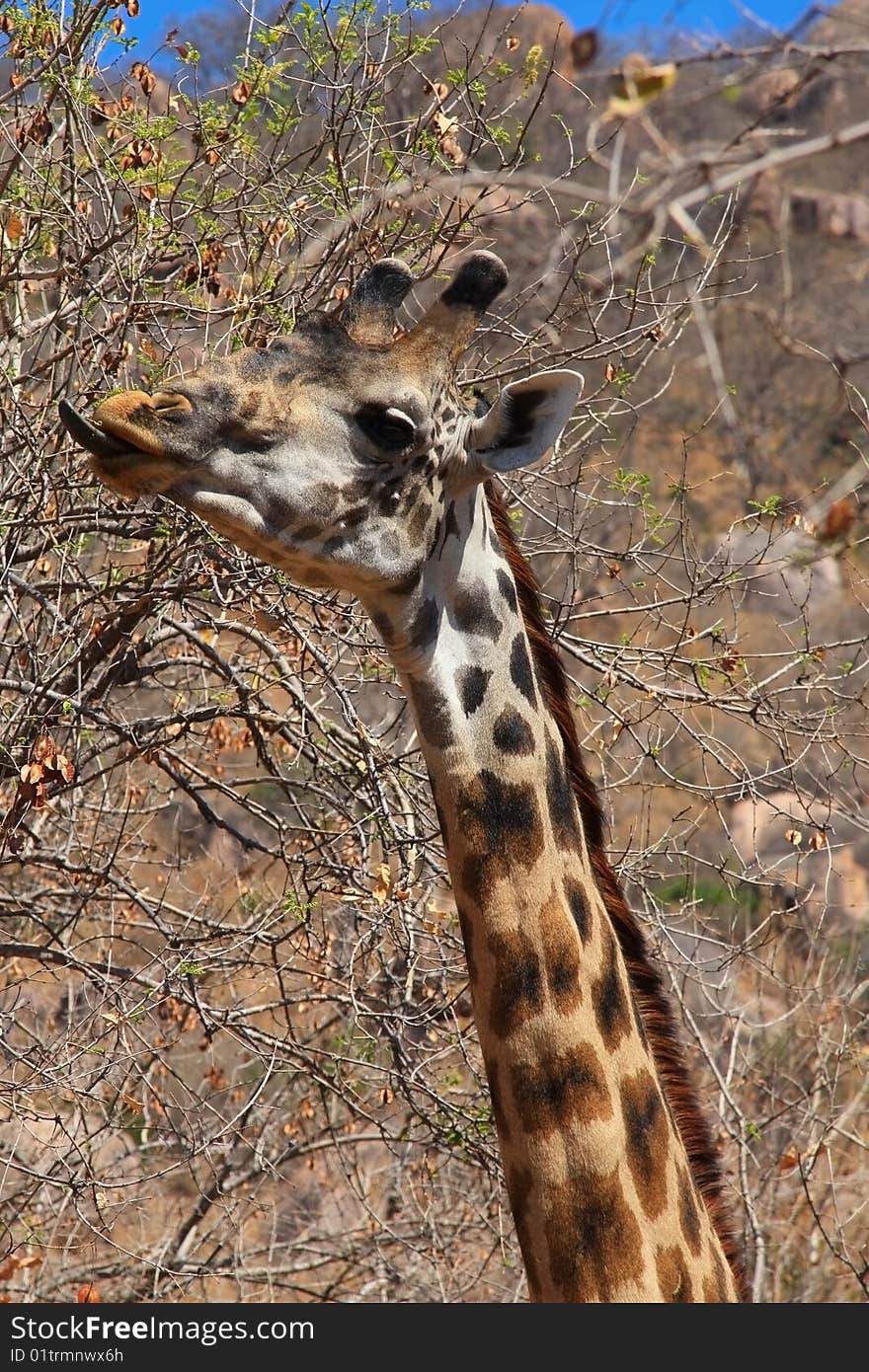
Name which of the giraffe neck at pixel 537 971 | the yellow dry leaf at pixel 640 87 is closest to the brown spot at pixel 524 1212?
the giraffe neck at pixel 537 971

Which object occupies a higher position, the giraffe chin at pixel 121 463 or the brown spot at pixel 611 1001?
the giraffe chin at pixel 121 463

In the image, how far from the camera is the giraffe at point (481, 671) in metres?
3.30

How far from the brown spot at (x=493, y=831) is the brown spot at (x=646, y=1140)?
543mm

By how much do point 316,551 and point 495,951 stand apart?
950 millimetres

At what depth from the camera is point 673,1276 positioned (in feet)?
11.2

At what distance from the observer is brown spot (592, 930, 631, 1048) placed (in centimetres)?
344

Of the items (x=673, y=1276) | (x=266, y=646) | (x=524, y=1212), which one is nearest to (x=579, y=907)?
(x=524, y=1212)

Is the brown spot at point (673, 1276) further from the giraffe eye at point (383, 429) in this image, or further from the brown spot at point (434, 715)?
the giraffe eye at point (383, 429)

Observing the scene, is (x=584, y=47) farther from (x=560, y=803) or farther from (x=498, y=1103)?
(x=498, y=1103)

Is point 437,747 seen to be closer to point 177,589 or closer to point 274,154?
point 177,589

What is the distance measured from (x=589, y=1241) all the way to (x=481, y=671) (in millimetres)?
1241
